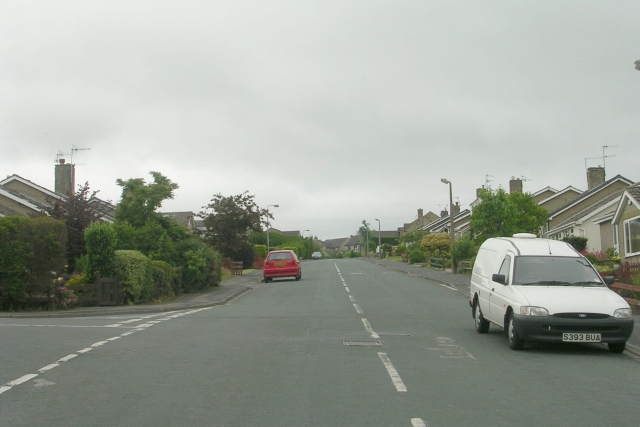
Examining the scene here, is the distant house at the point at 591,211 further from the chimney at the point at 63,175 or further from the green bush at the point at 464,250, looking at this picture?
the chimney at the point at 63,175

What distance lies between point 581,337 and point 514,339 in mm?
1064

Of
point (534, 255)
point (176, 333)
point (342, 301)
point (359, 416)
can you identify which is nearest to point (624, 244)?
point (342, 301)

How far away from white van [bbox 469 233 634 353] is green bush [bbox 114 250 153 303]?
39.9 ft

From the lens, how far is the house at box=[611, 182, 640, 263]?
3078cm

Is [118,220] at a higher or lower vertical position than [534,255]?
higher

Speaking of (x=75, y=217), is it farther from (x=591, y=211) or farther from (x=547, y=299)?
A: (x=591, y=211)

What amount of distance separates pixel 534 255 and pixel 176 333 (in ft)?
23.3

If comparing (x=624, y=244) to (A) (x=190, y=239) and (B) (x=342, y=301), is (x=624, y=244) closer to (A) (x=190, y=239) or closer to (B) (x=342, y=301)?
(B) (x=342, y=301)

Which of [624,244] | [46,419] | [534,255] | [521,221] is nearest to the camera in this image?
[46,419]

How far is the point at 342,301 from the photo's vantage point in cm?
2206

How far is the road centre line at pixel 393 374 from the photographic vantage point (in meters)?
7.98

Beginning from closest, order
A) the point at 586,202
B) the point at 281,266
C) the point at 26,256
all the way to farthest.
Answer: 1. the point at 26,256
2. the point at 281,266
3. the point at 586,202

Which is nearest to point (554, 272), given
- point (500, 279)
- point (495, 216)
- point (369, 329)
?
point (500, 279)

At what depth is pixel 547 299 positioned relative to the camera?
10.9 metres
